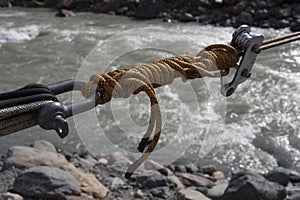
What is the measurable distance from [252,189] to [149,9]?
6741 mm

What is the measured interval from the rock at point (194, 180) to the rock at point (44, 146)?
103 centimetres

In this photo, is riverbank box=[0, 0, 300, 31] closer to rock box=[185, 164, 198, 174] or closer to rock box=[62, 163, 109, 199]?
rock box=[185, 164, 198, 174]

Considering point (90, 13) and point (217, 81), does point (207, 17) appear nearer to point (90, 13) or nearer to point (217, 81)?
point (90, 13)

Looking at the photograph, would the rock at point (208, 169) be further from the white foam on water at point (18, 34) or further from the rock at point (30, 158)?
the white foam on water at point (18, 34)

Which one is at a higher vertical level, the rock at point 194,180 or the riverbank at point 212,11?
the riverbank at point 212,11

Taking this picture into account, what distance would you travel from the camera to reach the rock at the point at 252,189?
3438 millimetres

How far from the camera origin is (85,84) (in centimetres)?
132

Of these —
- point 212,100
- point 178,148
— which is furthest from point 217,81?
point 178,148

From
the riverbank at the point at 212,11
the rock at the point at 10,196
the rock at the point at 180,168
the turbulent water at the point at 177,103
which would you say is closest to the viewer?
the rock at the point at 10,196

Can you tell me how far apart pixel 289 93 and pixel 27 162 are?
3112 mm

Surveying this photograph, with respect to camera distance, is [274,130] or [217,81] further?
[217,81]

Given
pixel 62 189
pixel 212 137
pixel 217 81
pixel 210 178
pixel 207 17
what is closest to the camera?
pixel 62 189

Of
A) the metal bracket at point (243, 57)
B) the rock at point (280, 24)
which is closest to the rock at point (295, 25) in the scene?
the rock at point (280, 24)

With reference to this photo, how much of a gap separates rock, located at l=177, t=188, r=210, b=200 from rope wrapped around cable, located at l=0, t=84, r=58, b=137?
233 centimetres
